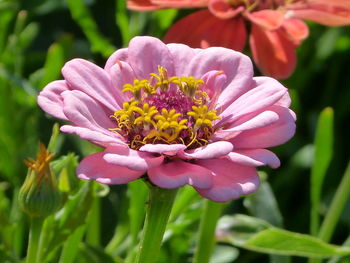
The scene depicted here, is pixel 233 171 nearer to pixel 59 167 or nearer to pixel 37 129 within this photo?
pixel 59 167

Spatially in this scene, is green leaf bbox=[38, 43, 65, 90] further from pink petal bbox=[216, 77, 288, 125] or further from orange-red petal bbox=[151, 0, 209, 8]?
pink petal bbox=[216, 77, 288, 125]

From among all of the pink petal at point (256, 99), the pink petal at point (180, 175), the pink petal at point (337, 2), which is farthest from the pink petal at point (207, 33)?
the pink petal at point (180, 175)

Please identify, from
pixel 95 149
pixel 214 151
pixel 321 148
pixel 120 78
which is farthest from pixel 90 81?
pixel 321 148

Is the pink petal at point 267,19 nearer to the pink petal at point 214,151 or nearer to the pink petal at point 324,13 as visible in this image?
the pink petal at point 324,13

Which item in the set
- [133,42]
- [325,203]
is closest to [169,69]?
[133,42]

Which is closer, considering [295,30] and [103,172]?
[103,172]

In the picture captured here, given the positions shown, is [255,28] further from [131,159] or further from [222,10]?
[131,159]

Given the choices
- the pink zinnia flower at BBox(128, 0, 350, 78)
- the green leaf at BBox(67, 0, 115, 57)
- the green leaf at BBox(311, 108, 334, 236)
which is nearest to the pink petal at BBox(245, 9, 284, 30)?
the pink zinnia flower at BBox(128, 0, 350, 78)
